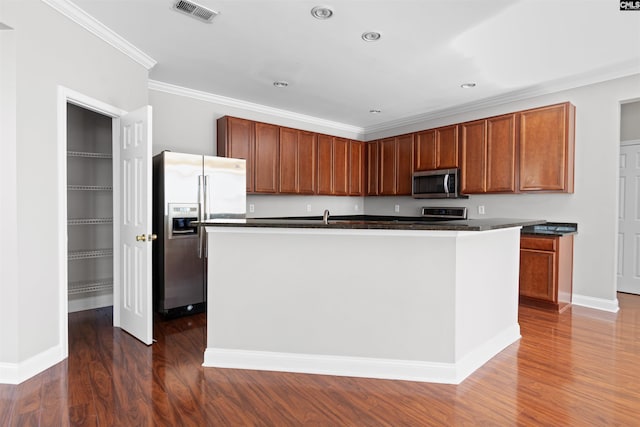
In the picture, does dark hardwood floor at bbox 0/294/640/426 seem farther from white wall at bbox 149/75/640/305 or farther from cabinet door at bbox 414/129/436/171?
cabinet door at bbox 414/129/436/171

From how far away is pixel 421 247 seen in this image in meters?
2.32

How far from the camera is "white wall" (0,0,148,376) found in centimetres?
228

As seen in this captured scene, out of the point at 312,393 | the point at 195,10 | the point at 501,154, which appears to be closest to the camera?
the point at 312,393

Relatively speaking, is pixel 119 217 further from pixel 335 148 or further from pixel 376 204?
pixel 376 204

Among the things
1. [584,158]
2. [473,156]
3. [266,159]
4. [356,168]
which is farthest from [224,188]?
[584,158]

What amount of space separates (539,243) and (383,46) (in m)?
2.74

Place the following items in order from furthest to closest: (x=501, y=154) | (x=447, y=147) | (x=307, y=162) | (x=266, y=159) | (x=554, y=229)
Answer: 1. (x=307, y=162)
2. (x=447, y=147)
3. (x=266, y=159)
4. (x=501, y=154)
5. (x=554, y=229)

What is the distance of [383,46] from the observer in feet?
10.4

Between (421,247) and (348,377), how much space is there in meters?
1.01

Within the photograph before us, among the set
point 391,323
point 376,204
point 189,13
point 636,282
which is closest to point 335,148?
point 376,204

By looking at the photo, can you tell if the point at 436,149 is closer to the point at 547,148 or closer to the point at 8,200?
the point at 547,148

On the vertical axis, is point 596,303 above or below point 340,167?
below

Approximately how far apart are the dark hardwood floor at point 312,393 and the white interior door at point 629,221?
245 cm

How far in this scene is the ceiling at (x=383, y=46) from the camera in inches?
102
